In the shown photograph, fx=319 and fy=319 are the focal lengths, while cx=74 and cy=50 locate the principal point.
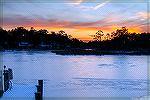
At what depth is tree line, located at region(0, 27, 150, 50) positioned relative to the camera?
99.9 m

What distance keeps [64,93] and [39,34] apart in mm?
100639

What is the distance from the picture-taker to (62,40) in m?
113

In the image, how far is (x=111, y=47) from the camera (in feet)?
323

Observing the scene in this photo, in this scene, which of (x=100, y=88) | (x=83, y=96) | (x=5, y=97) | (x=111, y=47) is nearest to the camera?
(x=5, y=97)

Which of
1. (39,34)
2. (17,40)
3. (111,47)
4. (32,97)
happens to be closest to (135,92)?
(32,97)

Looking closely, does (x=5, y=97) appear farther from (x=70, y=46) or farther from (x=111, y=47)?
(x=70, y=46)

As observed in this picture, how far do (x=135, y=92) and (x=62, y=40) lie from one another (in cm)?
10102

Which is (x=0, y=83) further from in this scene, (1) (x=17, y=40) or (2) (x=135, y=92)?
(1) (x=17, y=40)

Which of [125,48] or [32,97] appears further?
[125,48]

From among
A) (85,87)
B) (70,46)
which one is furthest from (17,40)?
(85,87)

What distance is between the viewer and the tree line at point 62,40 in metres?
99.9

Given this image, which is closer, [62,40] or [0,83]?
[0,83]

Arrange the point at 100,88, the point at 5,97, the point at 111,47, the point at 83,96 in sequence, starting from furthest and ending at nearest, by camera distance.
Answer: the point at 111,47, the point at 100,88, the point at 83,96, the point at 5,97

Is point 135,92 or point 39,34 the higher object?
point 39,34
